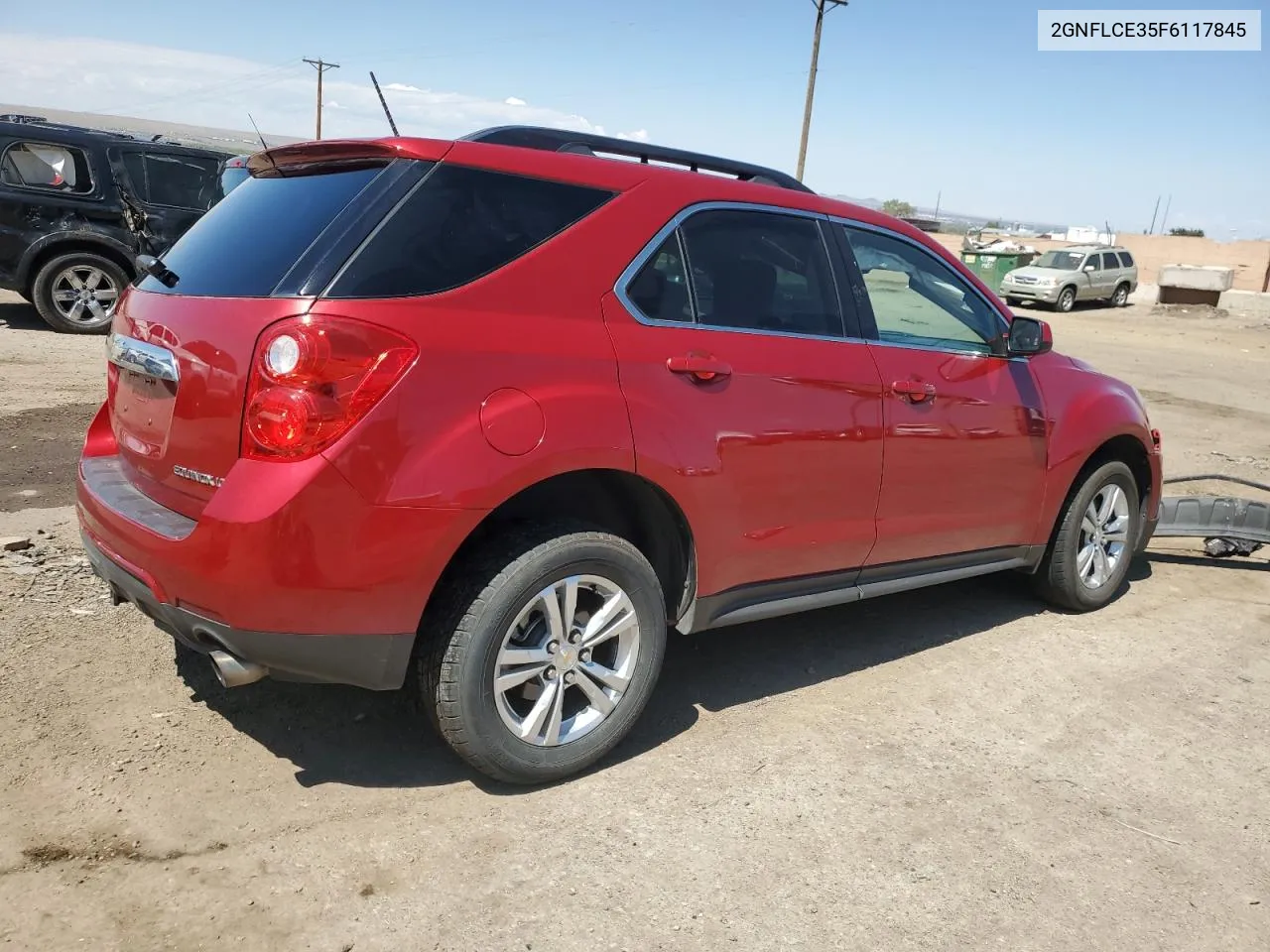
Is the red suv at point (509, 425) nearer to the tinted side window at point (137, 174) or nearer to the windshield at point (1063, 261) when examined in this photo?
the tinted side window at point (137, 174)

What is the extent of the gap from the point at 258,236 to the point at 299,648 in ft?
3.93

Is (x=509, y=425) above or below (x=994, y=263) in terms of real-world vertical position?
below

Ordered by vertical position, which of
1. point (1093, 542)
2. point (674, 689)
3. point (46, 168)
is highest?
point (46, 168)

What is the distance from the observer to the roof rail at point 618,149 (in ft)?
10.4

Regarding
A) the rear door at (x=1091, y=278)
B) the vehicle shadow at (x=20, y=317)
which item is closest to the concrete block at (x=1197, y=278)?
the rear door at (x=1091, y=278)

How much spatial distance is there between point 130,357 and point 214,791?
1.29 meters

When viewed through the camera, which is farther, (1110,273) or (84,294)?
(1110,273)

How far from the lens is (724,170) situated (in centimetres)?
375

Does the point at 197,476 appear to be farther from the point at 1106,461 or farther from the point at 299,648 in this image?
the point at 1106,461

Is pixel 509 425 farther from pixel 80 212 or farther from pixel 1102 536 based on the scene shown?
pixel 80 212

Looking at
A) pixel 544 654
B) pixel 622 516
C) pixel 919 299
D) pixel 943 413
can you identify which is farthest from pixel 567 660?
pixel 919 299

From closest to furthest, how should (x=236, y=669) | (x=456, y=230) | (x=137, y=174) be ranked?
1. (x=236, y=669)
2. (x=456, y=230)
3. (x=137, y=174)

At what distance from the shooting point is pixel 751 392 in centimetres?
329

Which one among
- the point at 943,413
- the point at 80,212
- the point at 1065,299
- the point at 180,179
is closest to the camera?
the point at 943,413
